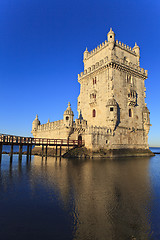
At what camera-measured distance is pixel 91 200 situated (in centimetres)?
871

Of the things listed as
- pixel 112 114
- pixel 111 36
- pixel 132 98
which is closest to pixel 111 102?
pixel 112 114

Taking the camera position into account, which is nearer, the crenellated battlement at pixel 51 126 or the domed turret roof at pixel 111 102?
the domed turret roof at pixel 111 102

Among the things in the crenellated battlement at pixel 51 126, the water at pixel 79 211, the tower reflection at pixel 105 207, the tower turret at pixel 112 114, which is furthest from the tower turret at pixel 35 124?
the water at pixel 79 211

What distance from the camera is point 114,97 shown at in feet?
110

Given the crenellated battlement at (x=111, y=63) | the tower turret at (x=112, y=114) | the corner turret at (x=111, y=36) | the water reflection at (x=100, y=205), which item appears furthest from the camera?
the corner turret at (x=111, y=36)

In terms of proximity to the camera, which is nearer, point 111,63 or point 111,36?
point 111,63

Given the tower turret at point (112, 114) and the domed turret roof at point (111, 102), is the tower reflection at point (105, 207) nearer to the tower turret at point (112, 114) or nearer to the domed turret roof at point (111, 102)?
the tower turret at point (112, 114)

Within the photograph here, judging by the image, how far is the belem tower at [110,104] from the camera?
1266 inches

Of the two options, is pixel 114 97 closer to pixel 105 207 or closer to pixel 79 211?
pixel 105 207

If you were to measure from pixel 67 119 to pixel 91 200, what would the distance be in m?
24.2

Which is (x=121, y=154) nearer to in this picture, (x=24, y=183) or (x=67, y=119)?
(x=67, y=119)

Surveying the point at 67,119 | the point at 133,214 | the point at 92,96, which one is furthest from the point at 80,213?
the point at 92,96

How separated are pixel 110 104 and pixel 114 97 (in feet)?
7.53

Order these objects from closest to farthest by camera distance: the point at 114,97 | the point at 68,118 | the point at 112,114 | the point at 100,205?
1. the point at 100,205
2. the point at 112,114
3. the point at 68,118
4. the point at 114,97
